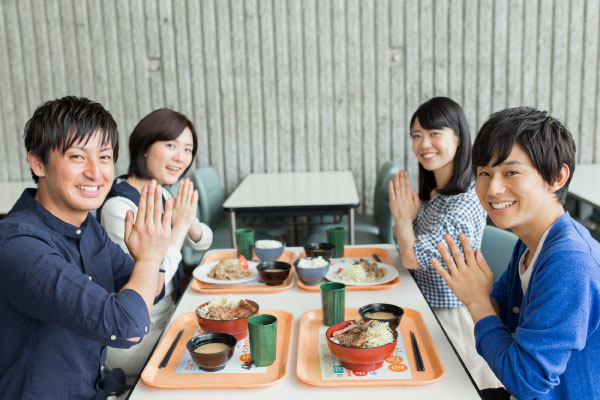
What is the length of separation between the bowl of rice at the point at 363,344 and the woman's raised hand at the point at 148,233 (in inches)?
19.4

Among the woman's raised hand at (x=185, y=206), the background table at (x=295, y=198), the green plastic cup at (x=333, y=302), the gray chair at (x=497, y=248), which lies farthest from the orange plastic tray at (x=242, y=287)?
the background table at (x=295, y=198)

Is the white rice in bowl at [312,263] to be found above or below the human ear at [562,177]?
below

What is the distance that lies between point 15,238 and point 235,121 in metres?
3.49

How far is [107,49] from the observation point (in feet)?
14.7

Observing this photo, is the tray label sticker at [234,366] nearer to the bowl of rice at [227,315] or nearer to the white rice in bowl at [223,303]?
the bowl of rice at [227,315]

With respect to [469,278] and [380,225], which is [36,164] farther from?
[380,225]

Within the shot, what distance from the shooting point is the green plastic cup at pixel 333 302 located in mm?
1470

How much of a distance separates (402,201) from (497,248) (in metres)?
0.42

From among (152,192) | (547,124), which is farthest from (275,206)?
(547,124)

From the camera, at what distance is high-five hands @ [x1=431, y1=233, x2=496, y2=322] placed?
4.50ft

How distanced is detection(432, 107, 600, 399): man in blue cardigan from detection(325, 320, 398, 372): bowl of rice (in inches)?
9.7

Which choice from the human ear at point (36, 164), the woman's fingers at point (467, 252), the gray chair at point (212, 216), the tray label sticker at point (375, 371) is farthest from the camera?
the gray chair at point (212, 216)

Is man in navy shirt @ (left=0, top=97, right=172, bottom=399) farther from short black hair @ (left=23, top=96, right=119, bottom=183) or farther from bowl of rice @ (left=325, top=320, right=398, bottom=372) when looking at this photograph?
bowl of rice @ (left=325, top=320, right=398, bottom=372)

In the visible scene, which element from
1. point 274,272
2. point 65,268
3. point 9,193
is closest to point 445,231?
point 274,272
